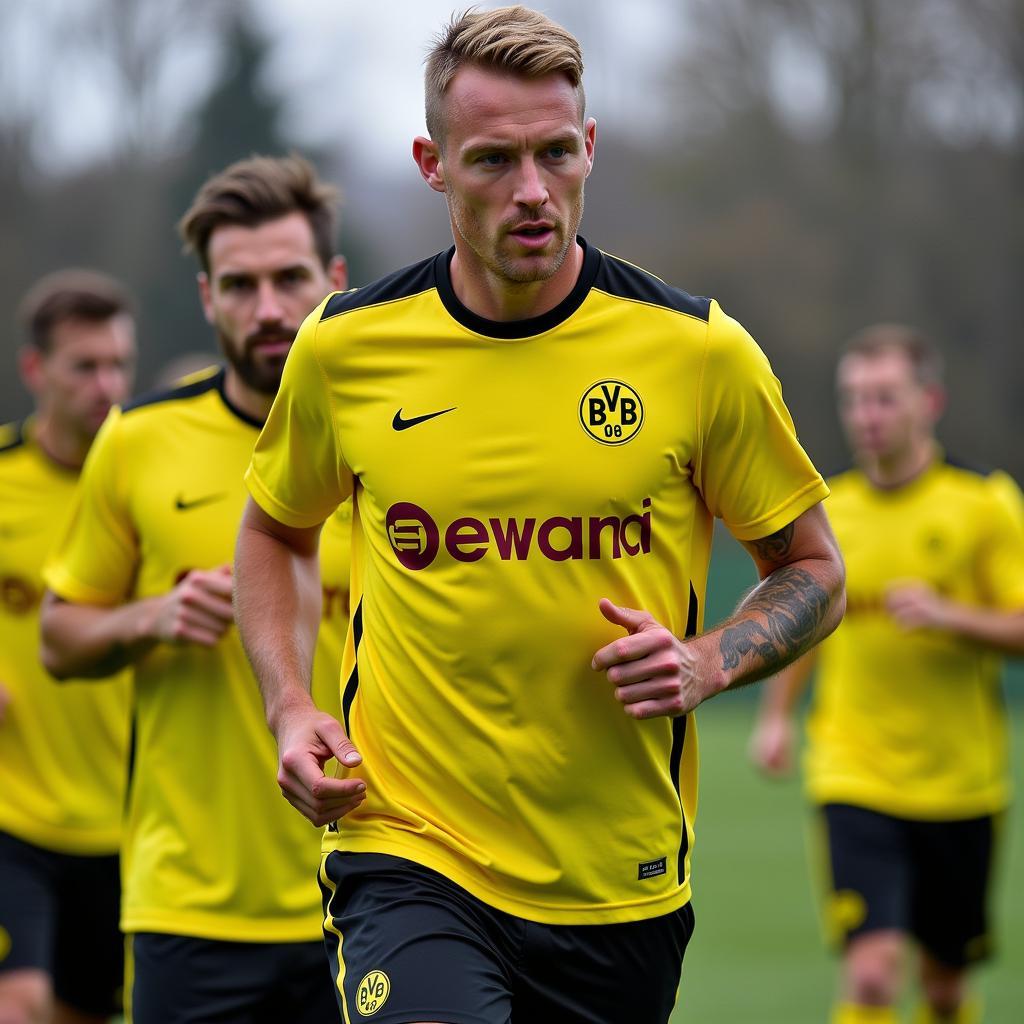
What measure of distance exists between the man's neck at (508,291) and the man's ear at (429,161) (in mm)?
140

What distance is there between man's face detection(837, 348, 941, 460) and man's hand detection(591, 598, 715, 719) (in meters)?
4.73

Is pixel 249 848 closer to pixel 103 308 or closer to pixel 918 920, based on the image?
pixel 103 308

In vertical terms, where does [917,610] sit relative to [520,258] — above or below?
below

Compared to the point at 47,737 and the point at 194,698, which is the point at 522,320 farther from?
the point at 47,737

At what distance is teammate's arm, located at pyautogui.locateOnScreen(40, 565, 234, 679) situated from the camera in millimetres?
4395

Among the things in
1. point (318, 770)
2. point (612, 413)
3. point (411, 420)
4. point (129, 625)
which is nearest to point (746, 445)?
point (612, 413)

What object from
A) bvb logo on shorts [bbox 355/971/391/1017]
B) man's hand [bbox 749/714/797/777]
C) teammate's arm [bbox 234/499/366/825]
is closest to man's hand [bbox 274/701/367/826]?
teammate's arm [bbox 234/499/366/825]

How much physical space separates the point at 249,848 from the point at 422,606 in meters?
1.30

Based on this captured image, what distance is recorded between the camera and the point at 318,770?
3383mm

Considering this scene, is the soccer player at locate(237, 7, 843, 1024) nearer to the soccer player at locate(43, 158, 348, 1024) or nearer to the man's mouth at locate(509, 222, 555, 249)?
the man's mouth at locate(509, 222, 555, 249)

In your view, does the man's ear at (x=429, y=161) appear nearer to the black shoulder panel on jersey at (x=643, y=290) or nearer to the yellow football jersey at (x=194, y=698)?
the black shoulder panel on jersey at (x=643, y=290)

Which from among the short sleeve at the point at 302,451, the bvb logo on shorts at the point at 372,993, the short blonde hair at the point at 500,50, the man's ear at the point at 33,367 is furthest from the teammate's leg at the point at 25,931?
the short blonde hair at the point at 500,50

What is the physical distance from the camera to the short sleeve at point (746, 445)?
3570 mm

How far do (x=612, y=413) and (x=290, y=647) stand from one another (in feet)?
2.88
